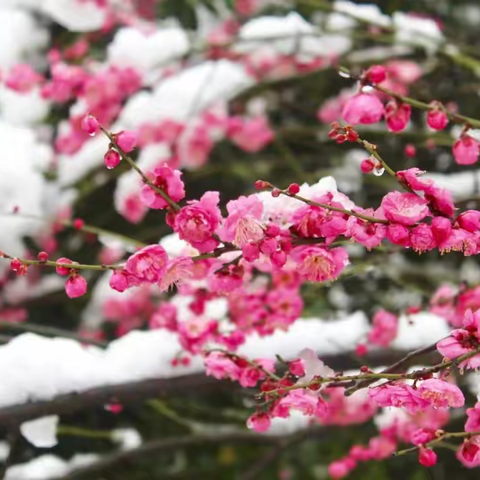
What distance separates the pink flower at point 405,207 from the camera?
0.98 metres

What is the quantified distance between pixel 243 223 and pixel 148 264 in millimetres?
132

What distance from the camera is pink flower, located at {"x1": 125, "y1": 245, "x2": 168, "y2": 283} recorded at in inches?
39.9

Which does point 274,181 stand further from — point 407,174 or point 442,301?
point 407,174

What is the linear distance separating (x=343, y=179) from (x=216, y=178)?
1.73ft

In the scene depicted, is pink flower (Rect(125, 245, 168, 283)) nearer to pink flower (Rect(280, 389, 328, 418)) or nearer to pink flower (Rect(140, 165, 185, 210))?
pink flower (Rect(140, 165, 185, 210))

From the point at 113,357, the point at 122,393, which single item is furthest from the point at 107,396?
the point at 113,357

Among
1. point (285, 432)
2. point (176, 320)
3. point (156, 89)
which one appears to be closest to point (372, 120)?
point (176, 320)

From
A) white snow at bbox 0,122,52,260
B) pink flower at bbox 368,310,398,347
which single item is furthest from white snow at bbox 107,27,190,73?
pink flower at bbox 368,310,398,347

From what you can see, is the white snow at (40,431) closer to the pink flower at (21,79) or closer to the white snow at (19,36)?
the pink flower at (21,79)

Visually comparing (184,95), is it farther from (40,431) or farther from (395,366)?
(395,366)

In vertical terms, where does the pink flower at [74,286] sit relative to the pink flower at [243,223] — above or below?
below

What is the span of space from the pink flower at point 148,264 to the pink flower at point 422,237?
0.32 meters

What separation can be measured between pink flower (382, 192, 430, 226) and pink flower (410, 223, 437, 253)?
0.03 feet

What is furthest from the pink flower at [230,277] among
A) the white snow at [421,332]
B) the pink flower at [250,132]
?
the pink flower at [250,132]
